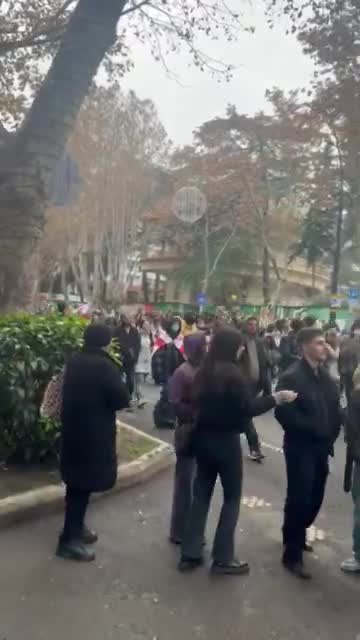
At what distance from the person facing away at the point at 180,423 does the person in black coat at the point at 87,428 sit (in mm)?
496

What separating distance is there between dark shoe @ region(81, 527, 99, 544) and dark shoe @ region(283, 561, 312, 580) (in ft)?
4.62

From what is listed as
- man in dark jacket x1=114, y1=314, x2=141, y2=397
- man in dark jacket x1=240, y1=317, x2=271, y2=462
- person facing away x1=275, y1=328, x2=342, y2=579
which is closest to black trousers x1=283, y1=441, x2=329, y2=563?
person facing away x1=275, y1=328, x2=342, y2=579

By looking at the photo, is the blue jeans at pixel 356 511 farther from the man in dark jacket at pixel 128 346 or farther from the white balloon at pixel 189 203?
the white balloon at pixel 189 203

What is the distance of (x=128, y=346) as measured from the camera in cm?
1140

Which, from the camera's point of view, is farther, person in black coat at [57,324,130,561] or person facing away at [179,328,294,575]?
person in black coat at [57,324,130,561]

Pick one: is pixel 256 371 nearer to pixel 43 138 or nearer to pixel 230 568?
pixel 230 568

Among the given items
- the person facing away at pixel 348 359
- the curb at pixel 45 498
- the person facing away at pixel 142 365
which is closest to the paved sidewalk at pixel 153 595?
the curb at pixel 45 498

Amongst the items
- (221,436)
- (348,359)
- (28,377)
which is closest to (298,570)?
(221,436)

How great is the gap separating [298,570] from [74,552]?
1.55 meters

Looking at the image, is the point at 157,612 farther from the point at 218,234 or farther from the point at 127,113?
the point at 218,234

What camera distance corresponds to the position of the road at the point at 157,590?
3781 mm

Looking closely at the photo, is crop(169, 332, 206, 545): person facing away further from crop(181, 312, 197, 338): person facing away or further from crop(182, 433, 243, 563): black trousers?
crop(181, 312, 197, 338): person facing away

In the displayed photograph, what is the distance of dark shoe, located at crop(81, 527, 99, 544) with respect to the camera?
4.92 metres

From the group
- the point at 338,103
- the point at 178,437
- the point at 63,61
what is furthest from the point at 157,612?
the point at 338,103
